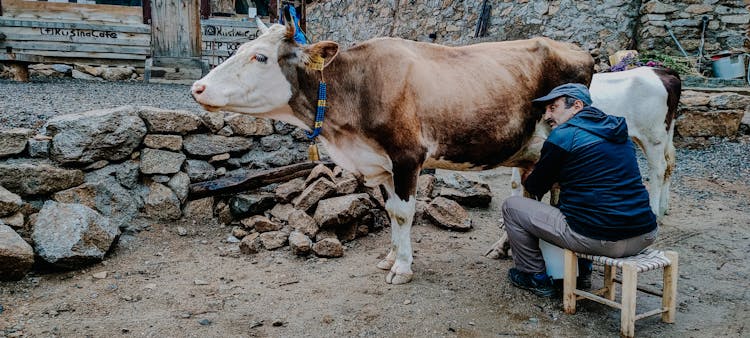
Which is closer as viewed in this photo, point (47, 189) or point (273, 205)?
point (47, 189)

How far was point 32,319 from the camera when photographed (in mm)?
3801

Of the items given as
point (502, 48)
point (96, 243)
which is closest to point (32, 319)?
point (96, 243)

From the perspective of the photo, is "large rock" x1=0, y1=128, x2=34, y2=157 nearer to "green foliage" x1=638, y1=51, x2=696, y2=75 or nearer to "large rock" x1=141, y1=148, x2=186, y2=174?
"large rock" x1=141, y1=148, x2=186, y2=174

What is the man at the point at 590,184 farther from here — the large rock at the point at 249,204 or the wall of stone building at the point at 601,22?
the wall of stone building at the point at 601,22

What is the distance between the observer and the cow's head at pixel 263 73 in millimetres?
3955

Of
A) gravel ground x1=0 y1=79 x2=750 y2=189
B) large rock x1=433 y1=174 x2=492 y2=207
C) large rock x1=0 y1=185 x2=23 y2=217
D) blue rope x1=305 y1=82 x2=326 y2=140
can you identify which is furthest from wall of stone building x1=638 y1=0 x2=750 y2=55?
large rock x1=0 y1=185 x2=23 y2=217

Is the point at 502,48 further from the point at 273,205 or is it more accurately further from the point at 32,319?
the point at 32,319

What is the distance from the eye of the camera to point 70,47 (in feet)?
40.2

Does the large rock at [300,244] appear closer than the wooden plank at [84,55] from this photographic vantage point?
Yes

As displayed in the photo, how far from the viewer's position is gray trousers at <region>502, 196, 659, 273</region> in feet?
12.2

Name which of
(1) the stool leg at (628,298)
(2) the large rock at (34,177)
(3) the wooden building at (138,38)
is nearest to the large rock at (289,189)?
(2) the large rock at (34,177)

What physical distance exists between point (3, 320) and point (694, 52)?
40.1 feet

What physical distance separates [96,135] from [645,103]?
5.19 meters

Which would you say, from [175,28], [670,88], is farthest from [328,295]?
[175,28]
